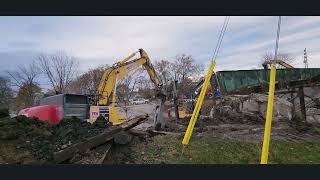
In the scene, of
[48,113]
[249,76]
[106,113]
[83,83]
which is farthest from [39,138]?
[83,83]

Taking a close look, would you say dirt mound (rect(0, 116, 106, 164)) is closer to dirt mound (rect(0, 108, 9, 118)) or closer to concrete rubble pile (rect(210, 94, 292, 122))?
dirt mound (rect(0, 108, 9, 118))

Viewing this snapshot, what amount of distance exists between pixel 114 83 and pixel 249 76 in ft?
33.1

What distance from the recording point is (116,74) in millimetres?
19188

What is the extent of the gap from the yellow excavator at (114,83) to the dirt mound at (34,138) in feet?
22.1

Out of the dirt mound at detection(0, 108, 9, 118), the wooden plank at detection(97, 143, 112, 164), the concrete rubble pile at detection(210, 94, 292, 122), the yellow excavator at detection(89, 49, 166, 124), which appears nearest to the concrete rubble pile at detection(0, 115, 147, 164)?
the wooden plank at detection(97, 143, 112, 164)

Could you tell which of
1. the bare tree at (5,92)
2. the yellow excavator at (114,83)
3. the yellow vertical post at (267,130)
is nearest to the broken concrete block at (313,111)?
the yellow excavator at (114,83)

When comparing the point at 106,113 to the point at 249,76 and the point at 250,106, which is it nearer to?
the point at 250,106

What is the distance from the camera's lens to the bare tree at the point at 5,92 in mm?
42725

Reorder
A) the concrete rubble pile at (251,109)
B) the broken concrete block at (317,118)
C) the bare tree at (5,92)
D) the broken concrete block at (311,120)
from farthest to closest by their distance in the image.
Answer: the bare tree at (5,92), the concrete rubble pile at (251,109), the broken concrete block at (317,118), the broken concrete block at (311,120)

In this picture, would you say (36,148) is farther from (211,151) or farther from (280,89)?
(280,89)

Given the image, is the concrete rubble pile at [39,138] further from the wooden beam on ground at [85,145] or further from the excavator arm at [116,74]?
the excavator arm at [116,74]

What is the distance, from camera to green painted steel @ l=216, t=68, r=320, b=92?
23406mm

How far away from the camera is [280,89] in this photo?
703 inches
